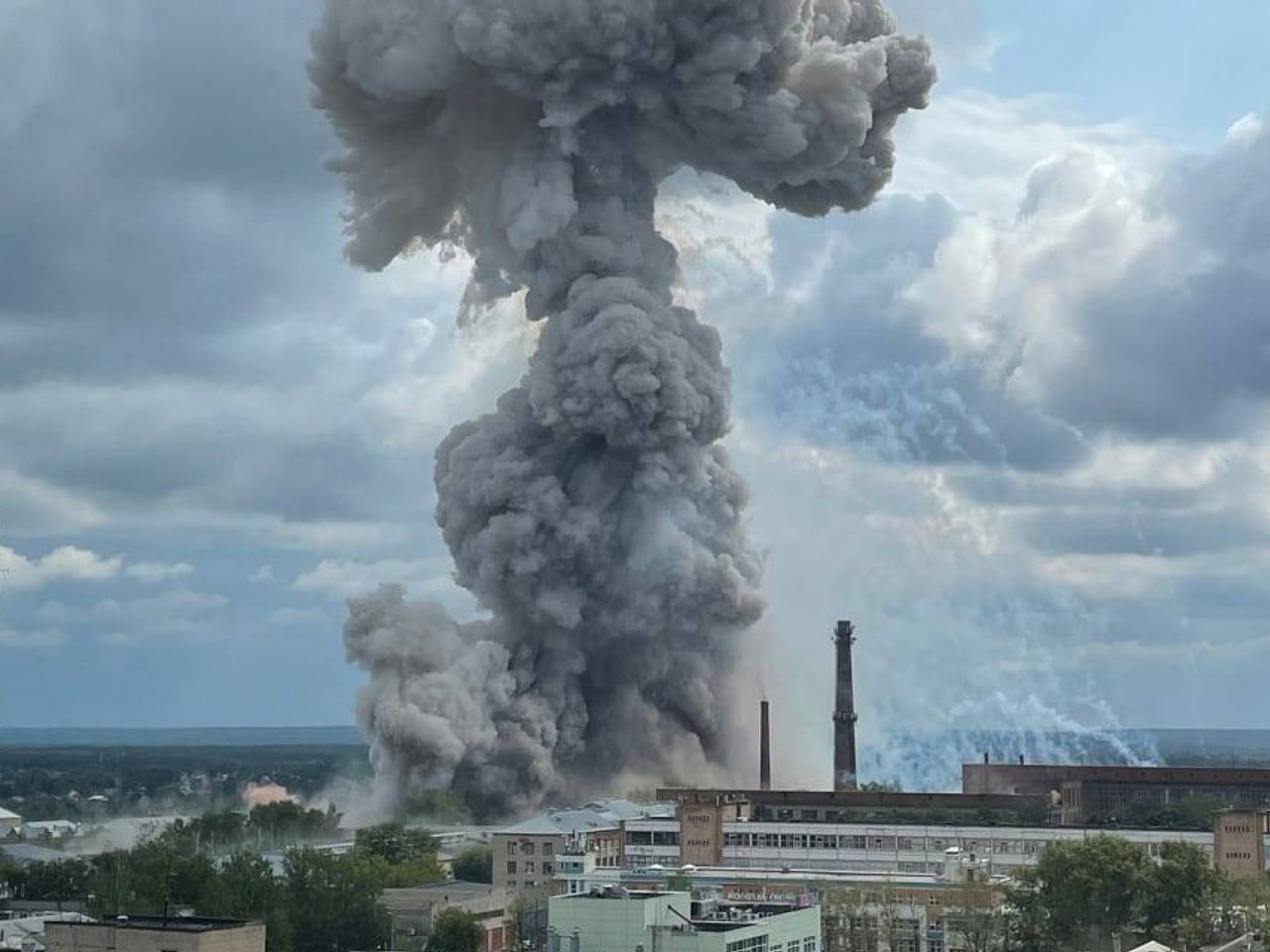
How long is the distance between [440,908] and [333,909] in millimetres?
4240

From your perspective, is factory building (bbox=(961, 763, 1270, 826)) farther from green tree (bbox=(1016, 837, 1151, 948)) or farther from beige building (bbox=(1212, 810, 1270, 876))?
green tree (bbox=(1016, 837, 1151, 948))

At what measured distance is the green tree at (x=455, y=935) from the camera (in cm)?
6097

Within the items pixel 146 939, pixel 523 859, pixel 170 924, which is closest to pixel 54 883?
pixel 523 859

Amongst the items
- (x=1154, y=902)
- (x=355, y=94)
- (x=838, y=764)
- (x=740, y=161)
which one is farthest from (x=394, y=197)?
(x=1154, y=902)

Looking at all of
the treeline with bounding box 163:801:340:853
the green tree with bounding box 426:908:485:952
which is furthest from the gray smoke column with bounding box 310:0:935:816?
the green tree with bounding box 426:908:485:952

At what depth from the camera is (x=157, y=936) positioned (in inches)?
1673

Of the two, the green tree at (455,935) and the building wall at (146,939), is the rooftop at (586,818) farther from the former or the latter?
the building wall at (146,939)

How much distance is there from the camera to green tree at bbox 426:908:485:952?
6097 centimetres

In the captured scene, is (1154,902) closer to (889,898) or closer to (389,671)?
(889,898)

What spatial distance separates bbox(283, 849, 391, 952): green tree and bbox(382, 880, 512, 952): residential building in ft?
3.19

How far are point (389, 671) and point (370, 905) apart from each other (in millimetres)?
29750

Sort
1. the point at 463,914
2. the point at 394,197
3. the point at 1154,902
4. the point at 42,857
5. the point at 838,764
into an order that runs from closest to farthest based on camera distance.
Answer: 1. the point at 1154,902
2. the point at 463,914
3. the point at 42,857
4. the point at 394,197
5. the point at 838,764

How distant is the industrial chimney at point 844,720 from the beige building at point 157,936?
57.4 meters

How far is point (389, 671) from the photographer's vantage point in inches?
3664
